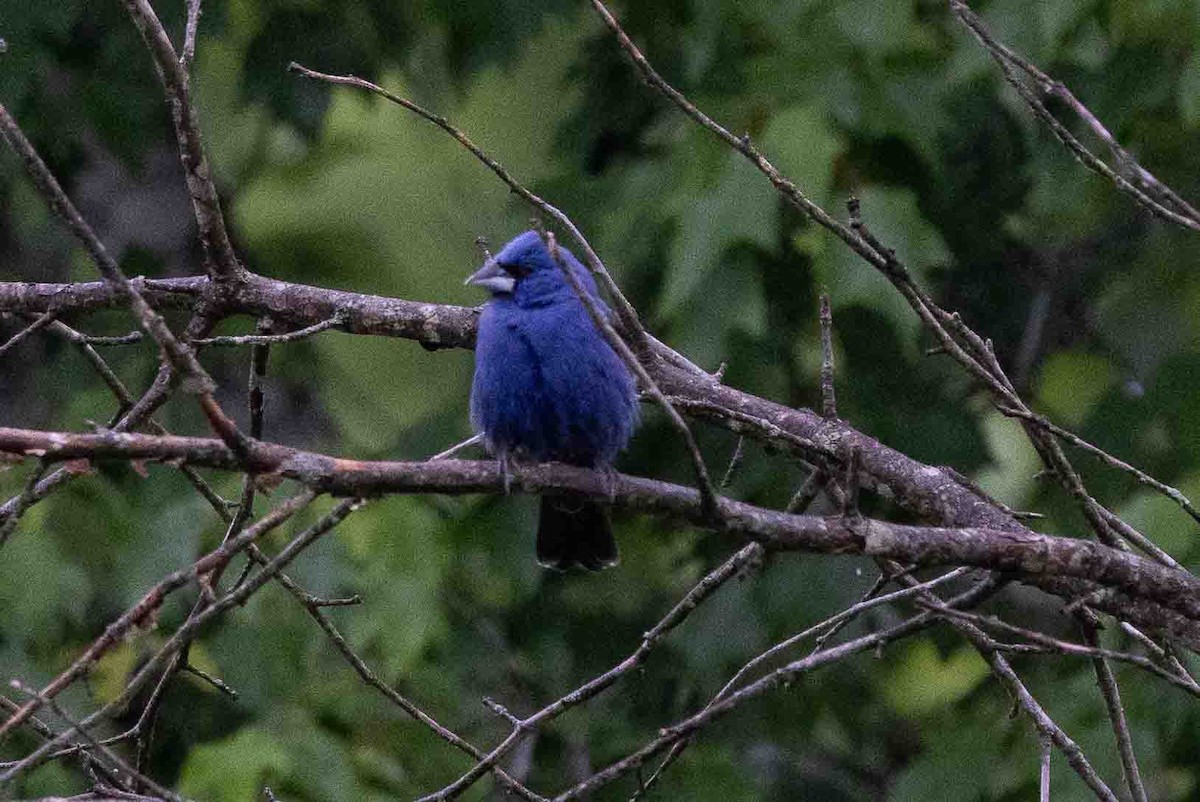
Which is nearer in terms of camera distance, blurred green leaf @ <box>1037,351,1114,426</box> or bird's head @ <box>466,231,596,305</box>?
bird's head @ <box>466,231,596,305</box>

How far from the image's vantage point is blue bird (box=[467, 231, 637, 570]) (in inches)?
140

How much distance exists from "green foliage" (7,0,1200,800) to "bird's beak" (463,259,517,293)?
1533 millimetres

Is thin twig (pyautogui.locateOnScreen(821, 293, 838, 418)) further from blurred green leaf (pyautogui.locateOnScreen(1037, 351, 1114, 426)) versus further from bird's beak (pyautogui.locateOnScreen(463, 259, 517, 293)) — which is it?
blurred green leaf (pyautogui.locateOnScreen(1037, 351, 1114, 426))

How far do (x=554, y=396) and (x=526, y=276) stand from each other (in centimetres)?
38

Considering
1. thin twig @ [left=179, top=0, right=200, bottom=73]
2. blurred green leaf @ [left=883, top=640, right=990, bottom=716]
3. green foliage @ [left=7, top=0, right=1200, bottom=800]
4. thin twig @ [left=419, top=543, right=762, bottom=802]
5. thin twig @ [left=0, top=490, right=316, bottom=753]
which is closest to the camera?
thin twig @ [left=0, top=490, right=316, bottom=753]

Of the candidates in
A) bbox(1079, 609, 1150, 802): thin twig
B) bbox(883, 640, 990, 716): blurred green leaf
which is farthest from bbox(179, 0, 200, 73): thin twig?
bbox(883, 640, 990, 716): blurred green leaf

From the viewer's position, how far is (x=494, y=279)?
3787mm

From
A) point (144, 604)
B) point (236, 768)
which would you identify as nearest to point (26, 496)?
point (144, 604)

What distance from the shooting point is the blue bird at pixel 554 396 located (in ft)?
11.7

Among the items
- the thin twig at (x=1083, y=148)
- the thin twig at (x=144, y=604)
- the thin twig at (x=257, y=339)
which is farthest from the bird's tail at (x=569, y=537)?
the thin twig at (x=144, y=604)

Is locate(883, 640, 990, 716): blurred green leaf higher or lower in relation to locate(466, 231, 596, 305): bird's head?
lower

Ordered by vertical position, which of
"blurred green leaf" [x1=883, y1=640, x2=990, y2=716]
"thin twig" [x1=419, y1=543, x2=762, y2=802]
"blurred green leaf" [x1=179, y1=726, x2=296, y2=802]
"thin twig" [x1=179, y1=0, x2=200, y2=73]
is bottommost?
"blurred green leaf" [x1=883, y1=640, x2=990, y2=716]

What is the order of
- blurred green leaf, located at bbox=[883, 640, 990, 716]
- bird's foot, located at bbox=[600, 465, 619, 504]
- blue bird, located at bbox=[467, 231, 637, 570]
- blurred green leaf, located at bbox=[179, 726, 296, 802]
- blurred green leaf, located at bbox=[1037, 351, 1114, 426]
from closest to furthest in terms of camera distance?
1. bird's foot, located at bbox=[600, 465, 619, 504]
2. blue bird, located at bbox=[467, 231, 637, 570]
3. blurred green leaf, located at bbox=[179, 726, 296, 802]
4. blurred green leaf, located at bbox=[1037, 351, 1114, 426]
5. blurred green leaf, located at bbox=[883, 640, 990, 716]

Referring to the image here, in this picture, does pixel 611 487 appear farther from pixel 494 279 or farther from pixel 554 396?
pixel 494 279
